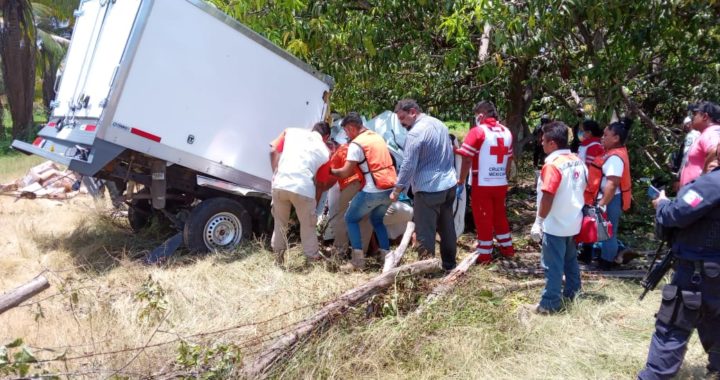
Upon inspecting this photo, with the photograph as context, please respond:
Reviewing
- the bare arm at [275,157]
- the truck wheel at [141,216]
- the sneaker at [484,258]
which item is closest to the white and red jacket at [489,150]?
the sneaker at [484,258]

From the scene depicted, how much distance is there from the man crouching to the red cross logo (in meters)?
1.43

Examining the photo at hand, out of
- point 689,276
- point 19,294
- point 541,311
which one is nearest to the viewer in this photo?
point 19,294

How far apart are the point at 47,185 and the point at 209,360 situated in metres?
8.85

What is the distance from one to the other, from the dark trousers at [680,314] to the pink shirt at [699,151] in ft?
7.75

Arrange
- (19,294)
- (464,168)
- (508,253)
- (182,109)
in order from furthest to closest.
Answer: (508,253) < (464,168) < (182,109) < (19,294)

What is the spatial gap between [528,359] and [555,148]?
1.68 meters

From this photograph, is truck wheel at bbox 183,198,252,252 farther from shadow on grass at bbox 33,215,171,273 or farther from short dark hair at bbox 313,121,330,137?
short dark hair at bbox 313,121,330,137

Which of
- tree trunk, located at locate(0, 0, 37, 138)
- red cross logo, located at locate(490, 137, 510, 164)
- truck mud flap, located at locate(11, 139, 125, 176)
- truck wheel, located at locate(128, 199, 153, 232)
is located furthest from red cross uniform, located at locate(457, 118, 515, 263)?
tree trunk, located at locate(0, 0, 37, 138)

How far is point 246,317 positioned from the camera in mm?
4332

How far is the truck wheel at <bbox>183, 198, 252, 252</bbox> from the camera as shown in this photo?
6.46 meters

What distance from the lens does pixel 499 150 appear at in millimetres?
Result: 6109

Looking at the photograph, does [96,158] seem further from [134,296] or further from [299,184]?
[299,184]

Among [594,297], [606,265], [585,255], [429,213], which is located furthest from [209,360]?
[585,255]

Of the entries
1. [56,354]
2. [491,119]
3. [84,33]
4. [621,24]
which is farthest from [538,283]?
[84,33]
